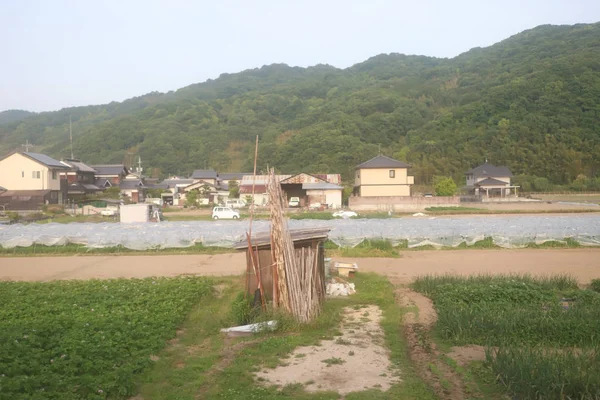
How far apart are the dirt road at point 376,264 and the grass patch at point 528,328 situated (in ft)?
9.52

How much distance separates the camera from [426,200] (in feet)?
132

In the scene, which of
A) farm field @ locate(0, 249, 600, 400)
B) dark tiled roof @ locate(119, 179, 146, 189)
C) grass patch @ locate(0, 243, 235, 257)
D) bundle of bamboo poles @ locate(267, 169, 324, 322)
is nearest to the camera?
farm field @ locate(0, 249, 600, 400)

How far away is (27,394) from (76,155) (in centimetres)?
9373

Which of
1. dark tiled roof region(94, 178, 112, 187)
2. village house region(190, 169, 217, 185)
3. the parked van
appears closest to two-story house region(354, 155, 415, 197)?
the parked van

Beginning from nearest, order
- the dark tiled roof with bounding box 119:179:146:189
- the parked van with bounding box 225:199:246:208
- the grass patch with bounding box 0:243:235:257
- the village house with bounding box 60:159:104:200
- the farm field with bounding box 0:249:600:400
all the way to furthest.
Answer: the farm field with bounding box 0:249:600:400
the grass patch with bounding box 0:243:235:257
the parked van with bounding box 225:199:246:208
the village house with bounding box 60:159:104:200
the dark tiled roof with bounding box 119:179:146:189

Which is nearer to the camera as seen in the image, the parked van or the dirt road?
the dirt road

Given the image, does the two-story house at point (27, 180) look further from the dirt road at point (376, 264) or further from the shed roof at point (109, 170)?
the dirt road at point (376, 264)

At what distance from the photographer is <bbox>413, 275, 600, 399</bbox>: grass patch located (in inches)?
197

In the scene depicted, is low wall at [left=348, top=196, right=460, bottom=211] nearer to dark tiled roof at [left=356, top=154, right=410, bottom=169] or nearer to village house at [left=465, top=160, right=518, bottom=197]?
dark tiled roof at [left=356, top=154, right=410, bottom=169]

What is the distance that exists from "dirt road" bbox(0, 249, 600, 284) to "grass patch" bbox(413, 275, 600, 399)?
2901 millimetres

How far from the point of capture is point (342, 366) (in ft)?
21.4

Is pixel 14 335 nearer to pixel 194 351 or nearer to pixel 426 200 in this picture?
pixel 194 351

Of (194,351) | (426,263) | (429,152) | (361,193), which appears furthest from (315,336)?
(429,152)

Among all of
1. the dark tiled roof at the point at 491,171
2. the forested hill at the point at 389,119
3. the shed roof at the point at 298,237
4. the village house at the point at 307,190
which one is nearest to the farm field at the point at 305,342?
the shed roof at the point at 298,237
